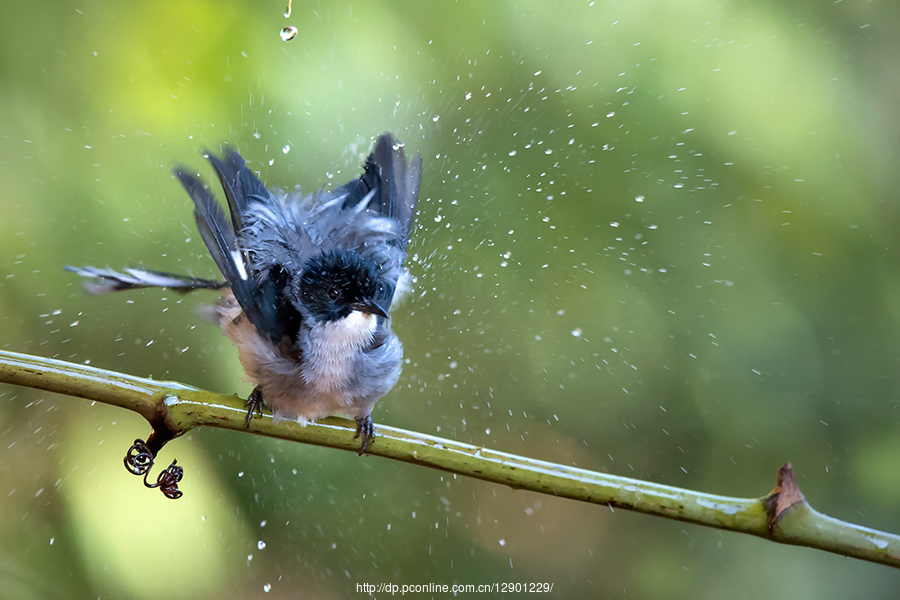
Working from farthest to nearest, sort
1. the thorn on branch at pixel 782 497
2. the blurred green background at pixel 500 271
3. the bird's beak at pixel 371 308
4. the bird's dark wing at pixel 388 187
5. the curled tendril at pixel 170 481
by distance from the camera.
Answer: the blurred green background at pixel 500 271, the bird's dark wing at pixel 388 187, the bird's beak at pixel 371 308, the curled tendril at pixel 170 481, the thorn on branch at pixel 782 497

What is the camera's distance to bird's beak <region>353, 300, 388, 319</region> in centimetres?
180

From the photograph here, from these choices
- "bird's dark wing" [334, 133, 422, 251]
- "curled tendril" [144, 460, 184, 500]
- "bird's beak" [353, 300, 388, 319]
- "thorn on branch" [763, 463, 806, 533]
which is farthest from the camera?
"bird's dark wing" [334, 133, 422, 251]

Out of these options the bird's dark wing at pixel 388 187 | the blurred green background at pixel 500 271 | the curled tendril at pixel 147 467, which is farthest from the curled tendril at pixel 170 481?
the bird's dark wing at pixel 388 187

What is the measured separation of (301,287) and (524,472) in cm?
84

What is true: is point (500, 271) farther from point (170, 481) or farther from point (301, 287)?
point (170, 481)

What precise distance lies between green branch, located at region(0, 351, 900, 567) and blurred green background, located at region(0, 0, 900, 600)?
37.7 inches

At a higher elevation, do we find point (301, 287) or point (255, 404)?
point (301, 287)

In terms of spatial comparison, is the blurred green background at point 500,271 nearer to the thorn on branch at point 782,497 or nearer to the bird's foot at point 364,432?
the bird's foot at point 364,432

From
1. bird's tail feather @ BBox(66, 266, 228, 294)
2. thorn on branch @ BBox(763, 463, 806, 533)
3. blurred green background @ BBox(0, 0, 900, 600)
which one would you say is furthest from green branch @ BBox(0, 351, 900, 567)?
blurred green background @ BBox(0, 0, 900, 600)

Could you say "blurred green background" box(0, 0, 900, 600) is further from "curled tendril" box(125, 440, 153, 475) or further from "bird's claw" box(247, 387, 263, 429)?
"curled tendril" box(125, 440, 153, 475)

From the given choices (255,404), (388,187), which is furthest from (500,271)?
(255,404)

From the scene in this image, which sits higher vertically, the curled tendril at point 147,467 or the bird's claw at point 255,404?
the bird's claw at point 255,404

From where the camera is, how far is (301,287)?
75.0 inches

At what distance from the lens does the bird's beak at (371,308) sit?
70.7 inches
